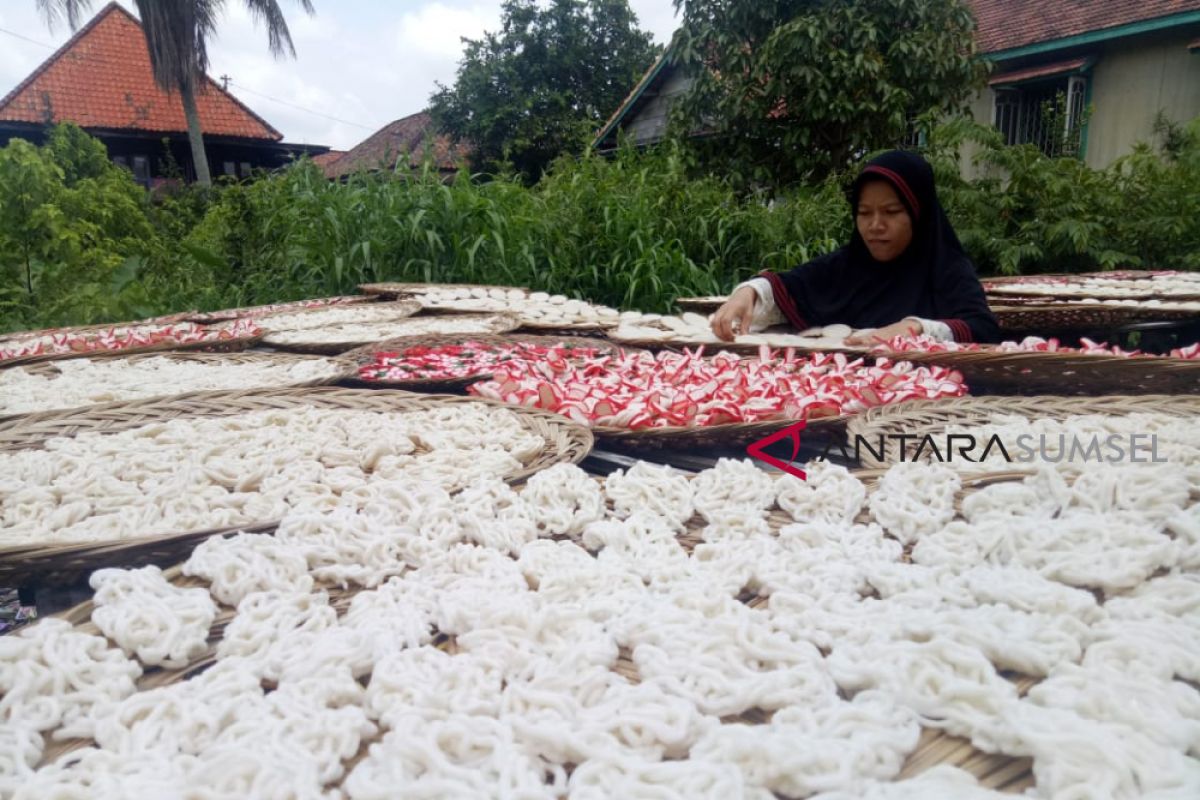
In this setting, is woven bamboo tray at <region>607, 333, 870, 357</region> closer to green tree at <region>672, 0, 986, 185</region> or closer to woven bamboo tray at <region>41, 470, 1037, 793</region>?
woven bamboo tray at <region>41, 470, 1037, 793</region>

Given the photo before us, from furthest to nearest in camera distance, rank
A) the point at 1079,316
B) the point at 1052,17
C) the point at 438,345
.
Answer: the point at 1052,17 < the point at 1079,316 < the point at 438,345

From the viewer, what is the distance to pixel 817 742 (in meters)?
0.42

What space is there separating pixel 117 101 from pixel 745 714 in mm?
14654

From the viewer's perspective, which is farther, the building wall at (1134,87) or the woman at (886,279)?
the building wall at (1134,87)

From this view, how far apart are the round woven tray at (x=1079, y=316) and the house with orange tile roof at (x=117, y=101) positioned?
1082cm

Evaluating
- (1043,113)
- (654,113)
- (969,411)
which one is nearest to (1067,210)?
(1043,113)

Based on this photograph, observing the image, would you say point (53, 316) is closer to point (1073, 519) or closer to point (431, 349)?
point (431, 349)

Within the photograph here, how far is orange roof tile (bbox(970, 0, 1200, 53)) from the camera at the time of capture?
6086mm

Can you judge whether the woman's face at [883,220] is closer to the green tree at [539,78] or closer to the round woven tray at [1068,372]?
the round woven tray at [1068,372]

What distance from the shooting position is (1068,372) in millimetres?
1177

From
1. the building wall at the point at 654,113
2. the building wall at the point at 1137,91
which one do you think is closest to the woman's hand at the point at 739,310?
the building wall at the point at 1137,91

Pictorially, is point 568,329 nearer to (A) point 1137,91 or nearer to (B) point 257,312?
(B) point 257,312

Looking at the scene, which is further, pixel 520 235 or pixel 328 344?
pixel 520 235

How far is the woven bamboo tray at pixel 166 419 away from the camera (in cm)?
68
